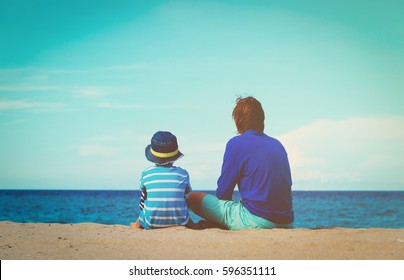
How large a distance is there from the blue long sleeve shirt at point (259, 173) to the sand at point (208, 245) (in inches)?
8.0

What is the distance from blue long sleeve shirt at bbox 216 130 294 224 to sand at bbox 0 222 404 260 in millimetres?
204

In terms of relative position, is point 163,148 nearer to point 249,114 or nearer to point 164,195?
point 164,195

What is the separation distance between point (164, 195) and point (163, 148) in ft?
1.31

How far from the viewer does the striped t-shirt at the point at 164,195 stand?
3.47m

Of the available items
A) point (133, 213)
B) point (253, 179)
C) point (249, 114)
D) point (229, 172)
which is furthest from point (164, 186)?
point (133, 213)

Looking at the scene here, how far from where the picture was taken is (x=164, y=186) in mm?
3467

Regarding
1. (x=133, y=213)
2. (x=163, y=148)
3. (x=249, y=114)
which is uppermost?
(x=249, y=114)

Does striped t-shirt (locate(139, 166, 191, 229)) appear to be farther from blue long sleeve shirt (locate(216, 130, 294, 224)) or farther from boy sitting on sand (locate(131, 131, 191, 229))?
blue long sleeve shirt (locate(216, 130, 294, 224))

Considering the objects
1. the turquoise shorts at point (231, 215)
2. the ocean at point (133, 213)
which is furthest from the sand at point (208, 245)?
the ocean at point (133, 213)

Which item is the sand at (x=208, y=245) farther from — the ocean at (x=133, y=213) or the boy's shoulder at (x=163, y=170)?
the ocean at (x=133, y=213)

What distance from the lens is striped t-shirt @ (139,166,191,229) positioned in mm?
3469
